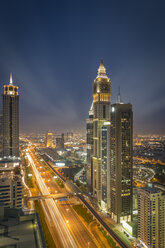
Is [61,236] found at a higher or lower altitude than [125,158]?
lower

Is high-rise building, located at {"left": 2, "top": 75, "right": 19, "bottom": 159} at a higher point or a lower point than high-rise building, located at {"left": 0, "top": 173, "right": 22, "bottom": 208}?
higher

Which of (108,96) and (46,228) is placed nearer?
(46,228)

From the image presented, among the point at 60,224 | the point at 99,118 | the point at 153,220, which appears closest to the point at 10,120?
the point at 99,118

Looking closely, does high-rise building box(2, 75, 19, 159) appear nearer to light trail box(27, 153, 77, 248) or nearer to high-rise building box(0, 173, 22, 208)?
light trail box(27, 153, 77, 248)

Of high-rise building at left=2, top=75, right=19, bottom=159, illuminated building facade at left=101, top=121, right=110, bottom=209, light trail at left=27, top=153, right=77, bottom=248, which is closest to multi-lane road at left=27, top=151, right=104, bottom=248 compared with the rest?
light trail at left=27, top=153, right=77, bottom=248

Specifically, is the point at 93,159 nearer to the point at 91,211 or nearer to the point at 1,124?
the point at 91,211

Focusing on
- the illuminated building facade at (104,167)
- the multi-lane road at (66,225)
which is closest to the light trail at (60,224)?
the multi-lane road at (66,225)

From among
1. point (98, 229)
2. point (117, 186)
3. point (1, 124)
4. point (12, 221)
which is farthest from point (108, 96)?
point (12, 221)
